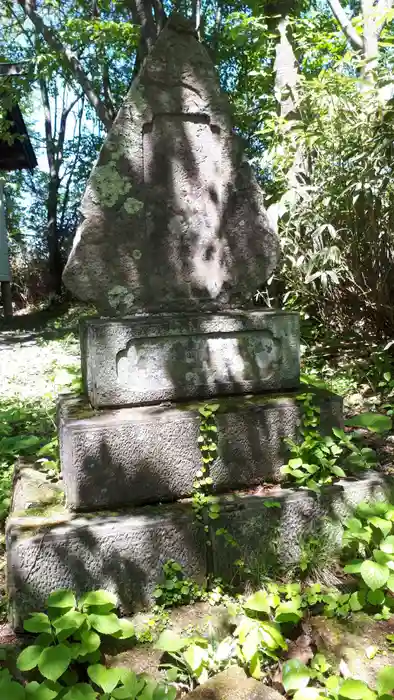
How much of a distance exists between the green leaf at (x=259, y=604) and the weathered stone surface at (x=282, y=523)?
21 centimetres

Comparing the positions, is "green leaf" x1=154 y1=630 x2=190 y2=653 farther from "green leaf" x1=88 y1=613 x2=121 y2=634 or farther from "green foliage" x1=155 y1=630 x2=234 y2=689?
"green leaf" x1=88 y1=613 x2=121 y2=634

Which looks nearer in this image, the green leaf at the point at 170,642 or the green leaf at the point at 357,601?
the green leaf at the point at 170,642

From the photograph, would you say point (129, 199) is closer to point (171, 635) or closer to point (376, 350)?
point (171, 635)

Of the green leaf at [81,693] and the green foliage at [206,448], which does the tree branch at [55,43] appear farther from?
the green leaf at [81,693]

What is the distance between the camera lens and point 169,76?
2.53 meters

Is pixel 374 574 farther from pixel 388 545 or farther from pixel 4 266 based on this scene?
pixel 4 266

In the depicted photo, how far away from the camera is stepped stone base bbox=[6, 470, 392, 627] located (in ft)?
6.70

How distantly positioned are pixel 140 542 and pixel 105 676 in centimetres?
49

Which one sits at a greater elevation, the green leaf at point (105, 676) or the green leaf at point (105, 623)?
the green leaf at point (105, 623)

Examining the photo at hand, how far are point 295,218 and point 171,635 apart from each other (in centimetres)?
393

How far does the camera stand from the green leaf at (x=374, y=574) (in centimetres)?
199

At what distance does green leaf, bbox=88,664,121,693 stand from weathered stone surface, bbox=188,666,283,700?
0.76 feet

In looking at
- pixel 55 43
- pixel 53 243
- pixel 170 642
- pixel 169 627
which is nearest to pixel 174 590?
pixel 169 627

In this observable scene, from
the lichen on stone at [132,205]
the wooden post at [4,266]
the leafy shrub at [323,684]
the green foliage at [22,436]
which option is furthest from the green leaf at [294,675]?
the wooden post at [4,266]
